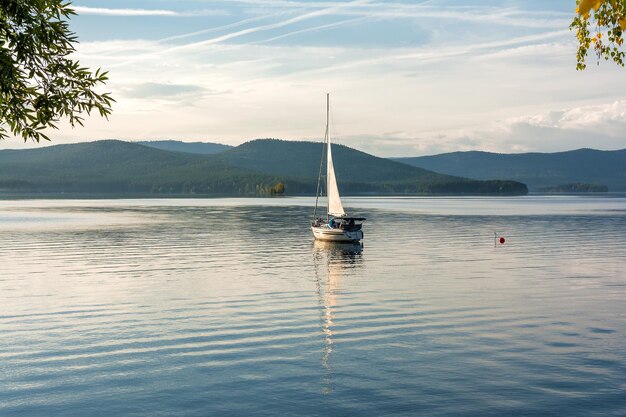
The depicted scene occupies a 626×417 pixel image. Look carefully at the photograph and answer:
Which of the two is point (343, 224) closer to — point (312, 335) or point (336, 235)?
point (336, 235)

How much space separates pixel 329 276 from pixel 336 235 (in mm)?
28204

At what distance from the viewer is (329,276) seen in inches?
2073

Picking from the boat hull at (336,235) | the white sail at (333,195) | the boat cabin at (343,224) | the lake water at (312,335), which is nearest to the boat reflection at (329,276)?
the lake water at (312,335)

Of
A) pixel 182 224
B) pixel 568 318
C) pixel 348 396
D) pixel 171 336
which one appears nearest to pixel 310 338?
pixel 171 336

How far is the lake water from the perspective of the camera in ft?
70.0

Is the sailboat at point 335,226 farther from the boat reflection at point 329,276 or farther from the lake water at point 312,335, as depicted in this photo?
the lake water at point 312,335

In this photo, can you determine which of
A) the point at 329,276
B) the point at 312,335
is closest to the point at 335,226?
the point at 329,276

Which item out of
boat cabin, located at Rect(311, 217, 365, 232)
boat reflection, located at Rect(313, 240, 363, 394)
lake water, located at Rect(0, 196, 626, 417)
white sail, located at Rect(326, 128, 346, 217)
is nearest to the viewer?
lake water, located at Rect(0, 196, 626, 417)

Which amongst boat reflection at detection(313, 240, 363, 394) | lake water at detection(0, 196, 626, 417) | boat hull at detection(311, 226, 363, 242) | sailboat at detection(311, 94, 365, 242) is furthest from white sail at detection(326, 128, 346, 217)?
lake water at detection(0, 196, 626, 417)

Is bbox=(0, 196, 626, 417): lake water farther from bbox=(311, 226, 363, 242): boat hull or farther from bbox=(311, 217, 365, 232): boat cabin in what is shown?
bbox=(311, 217, 365, 232): boat cabin

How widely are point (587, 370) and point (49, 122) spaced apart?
1929cm

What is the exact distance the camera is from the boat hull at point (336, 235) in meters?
79.2

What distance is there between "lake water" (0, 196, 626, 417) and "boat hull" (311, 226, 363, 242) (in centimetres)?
1284

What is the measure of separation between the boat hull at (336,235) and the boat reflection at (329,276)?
0.59m
